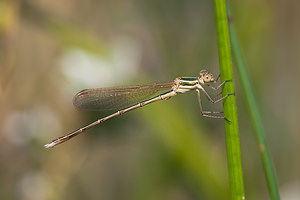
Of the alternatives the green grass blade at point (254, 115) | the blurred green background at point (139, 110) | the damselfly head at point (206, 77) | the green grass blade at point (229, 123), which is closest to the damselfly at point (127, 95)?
the damselfly head at point (206, 77)

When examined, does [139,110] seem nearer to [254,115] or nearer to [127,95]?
[127,95]

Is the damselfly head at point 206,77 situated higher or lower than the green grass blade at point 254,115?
higher

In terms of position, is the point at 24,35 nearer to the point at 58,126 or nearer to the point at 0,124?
the point at 0,124

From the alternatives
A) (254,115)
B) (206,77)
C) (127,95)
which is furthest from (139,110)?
(254,115)

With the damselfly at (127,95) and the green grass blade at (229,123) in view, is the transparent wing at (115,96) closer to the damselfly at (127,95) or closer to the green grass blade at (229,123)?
the damselfly at (127,95)

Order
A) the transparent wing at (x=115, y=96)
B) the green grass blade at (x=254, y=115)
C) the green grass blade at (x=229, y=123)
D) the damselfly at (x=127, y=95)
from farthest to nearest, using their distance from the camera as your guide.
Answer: the transparent wing at (x=115, y=96)
the damselfly at (x=127, y=95)
the green grass blade at (x=254, y=115)
the green grass blade at (x=229, y=123)

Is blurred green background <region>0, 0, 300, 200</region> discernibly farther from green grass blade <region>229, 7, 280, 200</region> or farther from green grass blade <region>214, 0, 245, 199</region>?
green grass blade <region>214, 0, 245, 199</region>
